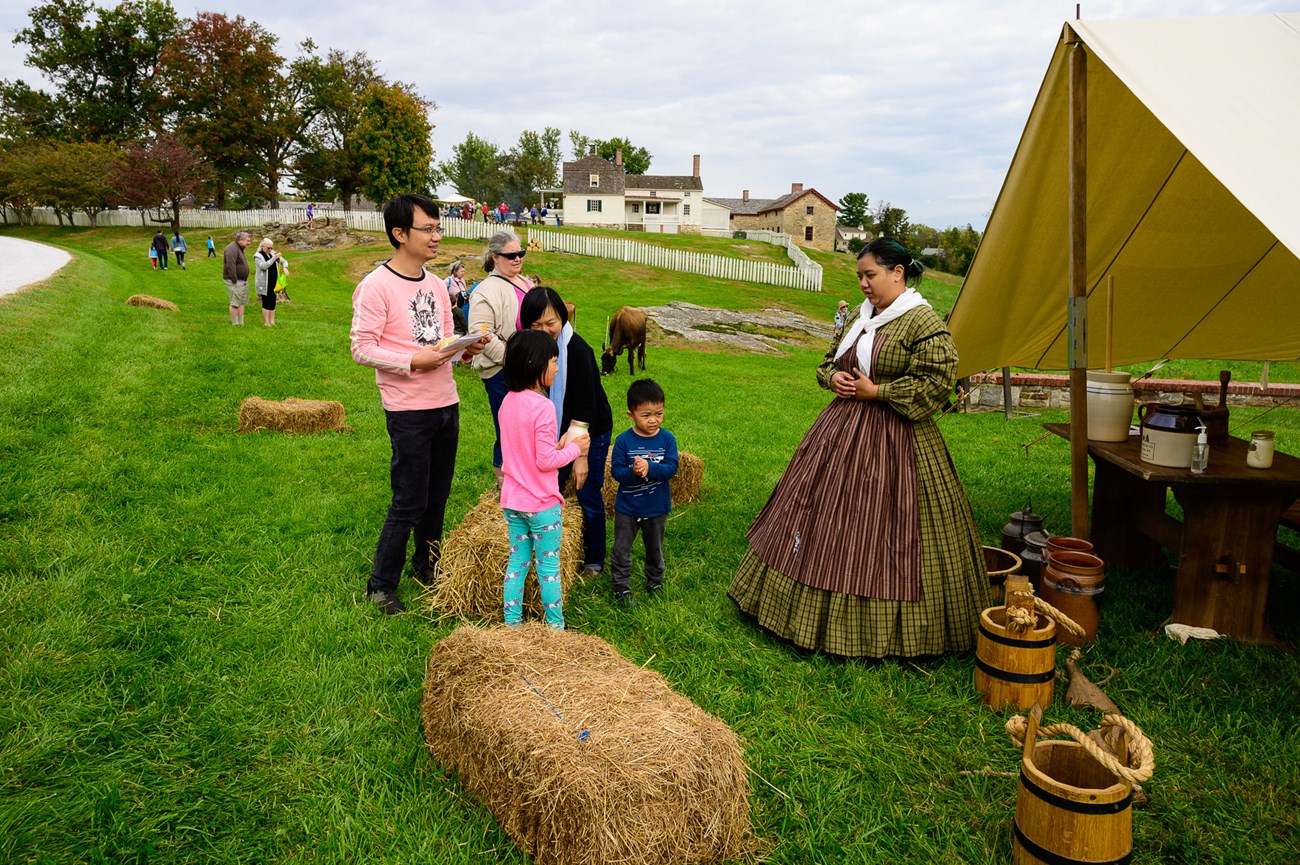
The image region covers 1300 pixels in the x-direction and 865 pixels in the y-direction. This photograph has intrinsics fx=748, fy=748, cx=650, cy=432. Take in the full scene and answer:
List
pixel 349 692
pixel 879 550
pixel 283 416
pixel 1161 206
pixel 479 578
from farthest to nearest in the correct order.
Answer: pixel 283 416 < pixel 1161 206 < pixel 479 578 < pixel 879 550 < pixel 349 692

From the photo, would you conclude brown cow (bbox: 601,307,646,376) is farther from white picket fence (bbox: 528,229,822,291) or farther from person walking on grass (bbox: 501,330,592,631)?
white picket fence (bbox: 528,229,822,291)

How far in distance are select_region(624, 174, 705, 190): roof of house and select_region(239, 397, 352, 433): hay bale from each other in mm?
61241

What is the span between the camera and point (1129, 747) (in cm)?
256

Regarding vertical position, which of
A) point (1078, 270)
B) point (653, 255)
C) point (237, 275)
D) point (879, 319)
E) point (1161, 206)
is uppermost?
point (653, 255)

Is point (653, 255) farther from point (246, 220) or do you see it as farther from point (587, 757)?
point (587, 757)

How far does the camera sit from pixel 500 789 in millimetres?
2691

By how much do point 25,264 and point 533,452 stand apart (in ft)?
79.4

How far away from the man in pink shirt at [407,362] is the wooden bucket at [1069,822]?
3.28m

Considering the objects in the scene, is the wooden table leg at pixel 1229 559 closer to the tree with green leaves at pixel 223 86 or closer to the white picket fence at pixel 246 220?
the white picket fence at pixel 246 220

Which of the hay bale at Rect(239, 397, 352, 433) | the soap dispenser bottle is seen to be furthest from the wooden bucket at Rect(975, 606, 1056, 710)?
the hay bale at Rect(239, 397, 352, 433)

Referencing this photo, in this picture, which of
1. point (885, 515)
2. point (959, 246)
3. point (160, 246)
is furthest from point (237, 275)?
point (959, 246)

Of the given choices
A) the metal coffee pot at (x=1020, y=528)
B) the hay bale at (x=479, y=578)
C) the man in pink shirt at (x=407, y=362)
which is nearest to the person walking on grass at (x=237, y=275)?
the man in pink shirt at (x=407, y=362)

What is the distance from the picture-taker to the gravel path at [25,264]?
15.9 metres

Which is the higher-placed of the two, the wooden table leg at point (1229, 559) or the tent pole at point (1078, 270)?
the tent pole at point (1078, 270)
